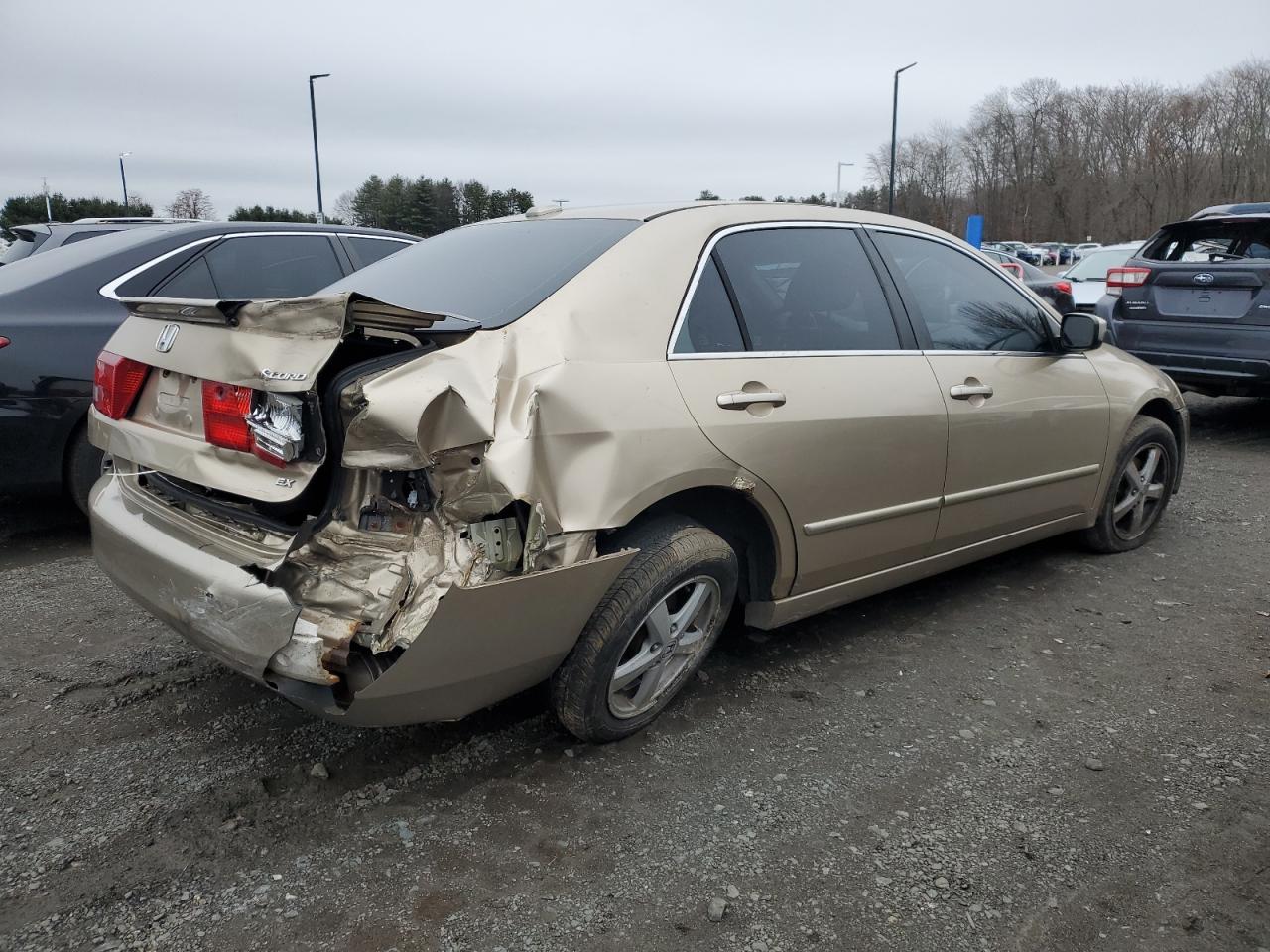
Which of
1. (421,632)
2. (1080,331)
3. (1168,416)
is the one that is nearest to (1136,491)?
(1168,416)

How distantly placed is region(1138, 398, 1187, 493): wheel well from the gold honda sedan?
52.5 inches

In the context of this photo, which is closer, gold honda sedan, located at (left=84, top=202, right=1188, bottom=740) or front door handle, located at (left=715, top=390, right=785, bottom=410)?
gold honda sedan, located at (left=84, top=202, right=1188, bottom=740)

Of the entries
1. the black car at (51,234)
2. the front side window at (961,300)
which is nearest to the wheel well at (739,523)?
the front side window at (961,300)

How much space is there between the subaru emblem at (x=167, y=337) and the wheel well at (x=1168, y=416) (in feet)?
14.0

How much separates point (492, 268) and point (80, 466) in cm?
283

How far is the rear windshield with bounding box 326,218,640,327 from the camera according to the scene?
2770 millimetres

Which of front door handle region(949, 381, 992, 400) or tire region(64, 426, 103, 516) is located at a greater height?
front door handle region(949, 381, 992, 400)

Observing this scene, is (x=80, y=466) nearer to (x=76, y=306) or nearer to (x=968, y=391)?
(x=76, y=306)

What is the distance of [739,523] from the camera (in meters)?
3.12

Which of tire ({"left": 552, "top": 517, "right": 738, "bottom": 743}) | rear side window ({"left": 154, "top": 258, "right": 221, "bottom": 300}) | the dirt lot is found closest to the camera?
the dirt lot

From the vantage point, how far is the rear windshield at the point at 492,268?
9.09 feet

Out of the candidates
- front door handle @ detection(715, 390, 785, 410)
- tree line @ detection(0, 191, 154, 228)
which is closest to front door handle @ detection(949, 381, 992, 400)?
front door handle @ detection(715, 390, 785, 410)

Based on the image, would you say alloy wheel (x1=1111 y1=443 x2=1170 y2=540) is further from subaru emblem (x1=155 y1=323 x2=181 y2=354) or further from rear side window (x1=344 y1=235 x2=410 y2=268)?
rear side window (x1=344 y1=235 x2=410 y2=268)

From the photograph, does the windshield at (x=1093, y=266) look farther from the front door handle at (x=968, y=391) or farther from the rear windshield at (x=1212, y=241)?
the front door handle at (x=968, y=391)
